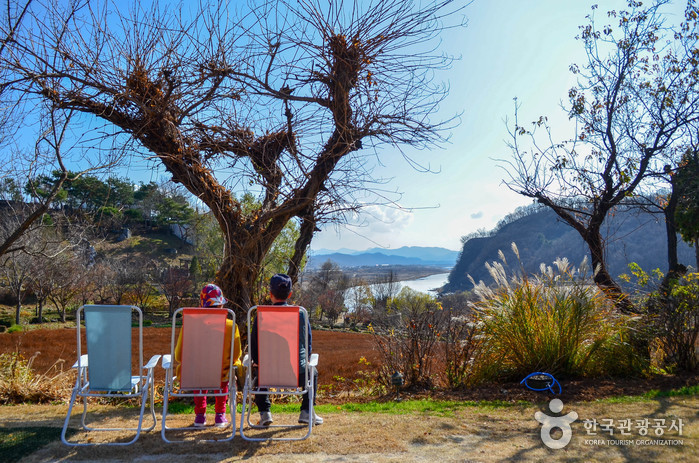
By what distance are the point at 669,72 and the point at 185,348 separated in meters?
10.8

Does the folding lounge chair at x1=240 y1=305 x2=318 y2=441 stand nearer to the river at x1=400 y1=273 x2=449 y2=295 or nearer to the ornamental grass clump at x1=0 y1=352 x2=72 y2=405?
the ornamental grass clump at x1=0 y1=352 x2=72 y2=405

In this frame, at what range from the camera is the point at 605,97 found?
980 centimetres

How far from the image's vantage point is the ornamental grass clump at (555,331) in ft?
19.1

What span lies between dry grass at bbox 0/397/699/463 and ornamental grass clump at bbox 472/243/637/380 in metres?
1.34

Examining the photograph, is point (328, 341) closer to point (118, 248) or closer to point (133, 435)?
point (133, 435)

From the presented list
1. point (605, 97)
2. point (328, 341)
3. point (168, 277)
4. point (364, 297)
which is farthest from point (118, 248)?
point (605, 97)

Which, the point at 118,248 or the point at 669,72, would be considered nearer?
the point at 669,72

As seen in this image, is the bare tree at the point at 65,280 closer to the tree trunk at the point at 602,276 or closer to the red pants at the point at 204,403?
the red pants at the point at 204,403

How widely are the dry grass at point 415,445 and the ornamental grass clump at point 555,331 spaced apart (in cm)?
134

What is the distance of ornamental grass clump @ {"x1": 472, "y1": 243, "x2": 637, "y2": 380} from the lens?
5.82 metres

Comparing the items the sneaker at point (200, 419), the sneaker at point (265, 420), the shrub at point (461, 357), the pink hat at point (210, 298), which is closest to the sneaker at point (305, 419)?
the sneaker at point (265, 420)

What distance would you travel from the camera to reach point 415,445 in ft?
11.4

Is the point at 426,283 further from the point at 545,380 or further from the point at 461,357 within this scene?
the point at 545,380

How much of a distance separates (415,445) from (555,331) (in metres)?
3.25
